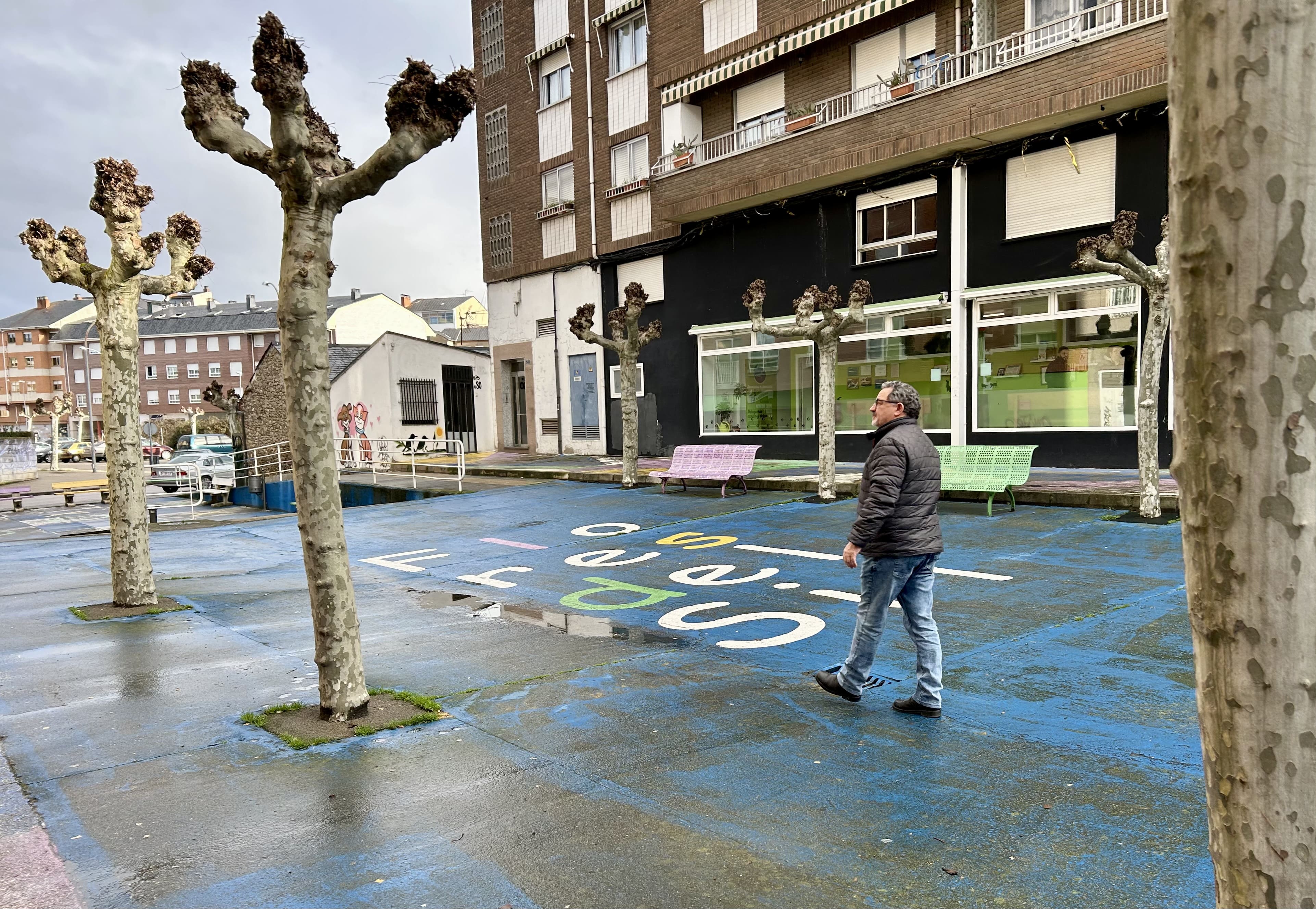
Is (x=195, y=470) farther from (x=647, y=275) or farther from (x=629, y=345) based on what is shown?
(x=629, y=345)

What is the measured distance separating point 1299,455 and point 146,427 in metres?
76.4

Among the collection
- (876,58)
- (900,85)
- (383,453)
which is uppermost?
(876,58)

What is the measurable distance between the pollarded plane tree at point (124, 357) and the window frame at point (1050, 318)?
44.7ft

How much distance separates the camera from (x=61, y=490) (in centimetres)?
3072

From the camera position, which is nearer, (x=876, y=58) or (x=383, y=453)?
(x=876, y=58)

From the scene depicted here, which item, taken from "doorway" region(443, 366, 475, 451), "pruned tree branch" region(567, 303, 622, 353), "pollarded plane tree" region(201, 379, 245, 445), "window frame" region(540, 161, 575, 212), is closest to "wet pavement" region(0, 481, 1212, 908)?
"pruned tree branch" region(567, 303, 622, 353)

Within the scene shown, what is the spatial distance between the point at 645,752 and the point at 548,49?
26725 millimetres

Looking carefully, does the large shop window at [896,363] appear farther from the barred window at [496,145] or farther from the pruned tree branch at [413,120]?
the barred window at [496,145]

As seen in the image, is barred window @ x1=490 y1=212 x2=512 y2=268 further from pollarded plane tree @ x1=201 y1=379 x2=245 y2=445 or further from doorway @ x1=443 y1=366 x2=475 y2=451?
pollarded plane tree @ x1=201 y1=379 x2=245 y2=445

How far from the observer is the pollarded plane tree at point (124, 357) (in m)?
8.69

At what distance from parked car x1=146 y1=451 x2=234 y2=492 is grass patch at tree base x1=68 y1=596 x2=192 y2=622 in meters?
20.7

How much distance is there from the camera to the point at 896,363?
1841 centimetres

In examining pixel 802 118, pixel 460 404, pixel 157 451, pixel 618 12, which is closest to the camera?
pixel 802 118

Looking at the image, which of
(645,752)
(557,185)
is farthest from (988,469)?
(557,185)
